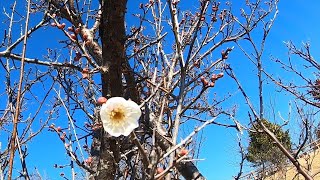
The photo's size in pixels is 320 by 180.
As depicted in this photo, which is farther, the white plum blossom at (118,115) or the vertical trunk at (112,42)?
the vertical trunk at (112,42)

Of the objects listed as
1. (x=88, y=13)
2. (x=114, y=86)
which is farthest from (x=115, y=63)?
(x=88, y=13)

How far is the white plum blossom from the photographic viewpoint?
3.35 ft

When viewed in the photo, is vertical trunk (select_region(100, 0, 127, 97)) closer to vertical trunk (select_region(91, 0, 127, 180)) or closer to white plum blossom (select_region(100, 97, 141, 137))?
vertical trunk (select_region(91, 0, 127, 180))

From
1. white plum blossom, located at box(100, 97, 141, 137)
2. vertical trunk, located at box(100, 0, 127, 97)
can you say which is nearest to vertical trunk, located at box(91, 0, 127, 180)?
vertical trunk, located at box(100, 0, 127, 97)

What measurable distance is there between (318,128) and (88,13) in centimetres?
465

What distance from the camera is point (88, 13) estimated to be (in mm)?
3580

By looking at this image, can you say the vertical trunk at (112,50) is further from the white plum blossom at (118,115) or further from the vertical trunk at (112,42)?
the white plum blossom at (118,115)

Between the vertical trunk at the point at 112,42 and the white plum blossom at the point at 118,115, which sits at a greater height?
the vertical trunk at the point at 112,42

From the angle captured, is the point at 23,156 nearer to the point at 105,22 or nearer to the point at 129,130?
the point at 129,130

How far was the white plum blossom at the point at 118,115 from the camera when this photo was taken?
1.02 meters

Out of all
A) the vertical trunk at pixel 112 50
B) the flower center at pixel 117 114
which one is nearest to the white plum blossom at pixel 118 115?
the flower center at pixel 117 114

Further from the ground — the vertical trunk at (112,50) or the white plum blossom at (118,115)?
the vertical trunk at (112,50)

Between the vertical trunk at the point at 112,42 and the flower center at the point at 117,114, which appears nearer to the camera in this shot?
the flower center at the point at 117,114

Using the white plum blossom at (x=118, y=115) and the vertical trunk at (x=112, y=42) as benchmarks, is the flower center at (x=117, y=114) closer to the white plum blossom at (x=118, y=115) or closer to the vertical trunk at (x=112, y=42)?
the white plum blossom at (x=118, y=115)
